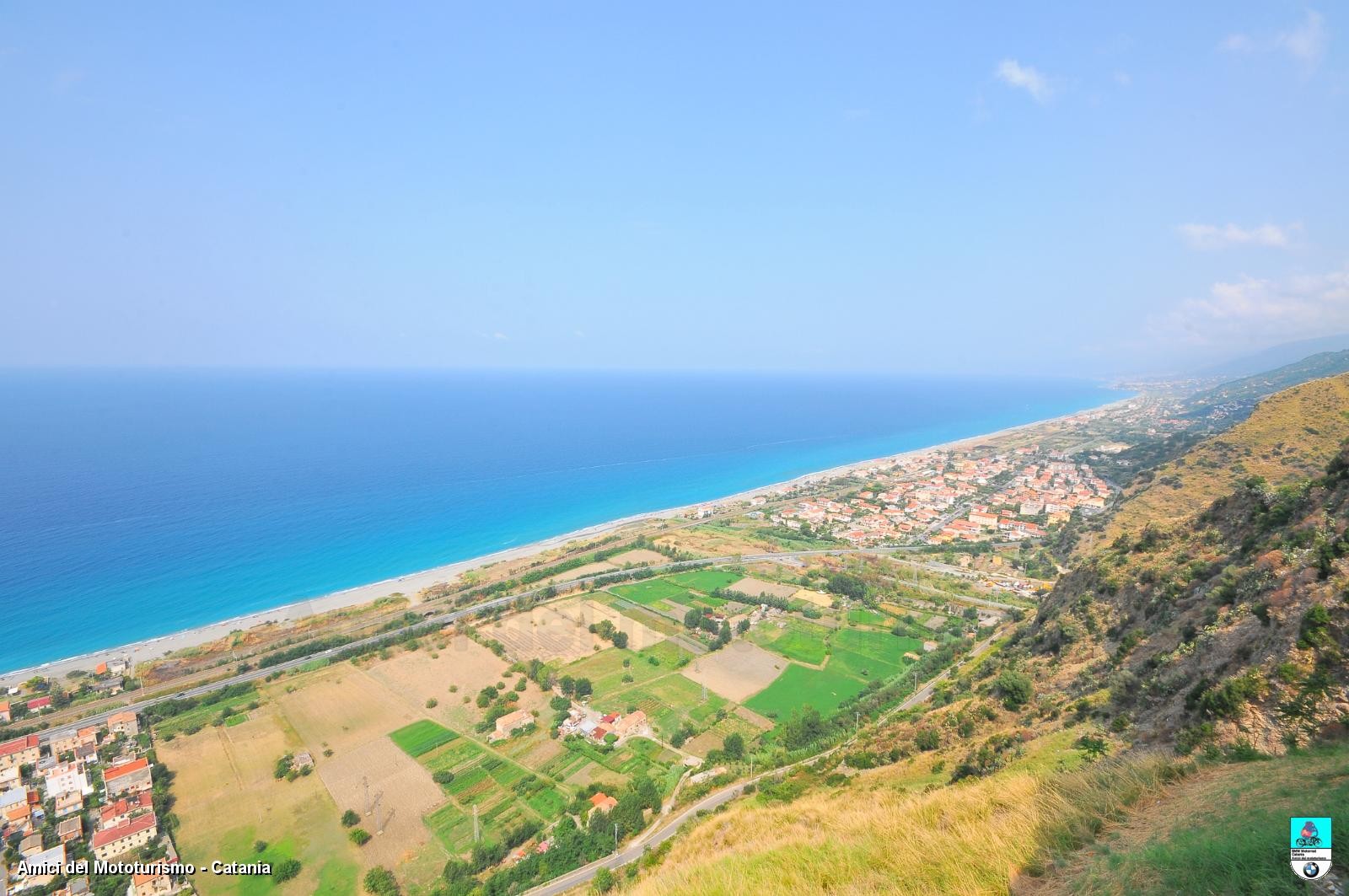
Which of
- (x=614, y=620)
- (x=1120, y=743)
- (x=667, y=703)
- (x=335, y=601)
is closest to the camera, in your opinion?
(x=1120, y=743)

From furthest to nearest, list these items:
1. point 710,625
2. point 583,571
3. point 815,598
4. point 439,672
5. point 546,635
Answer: point 583,571 → point 815,598 → point 710,625 → point 546,635 → point 439,672

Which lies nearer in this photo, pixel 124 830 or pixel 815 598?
pixel 124 830

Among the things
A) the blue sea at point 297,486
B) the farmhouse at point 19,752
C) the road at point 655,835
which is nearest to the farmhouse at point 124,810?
the farmhouse at point 19,752

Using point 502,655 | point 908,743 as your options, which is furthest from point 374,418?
point 908,743

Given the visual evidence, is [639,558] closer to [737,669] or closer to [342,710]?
[737,669]

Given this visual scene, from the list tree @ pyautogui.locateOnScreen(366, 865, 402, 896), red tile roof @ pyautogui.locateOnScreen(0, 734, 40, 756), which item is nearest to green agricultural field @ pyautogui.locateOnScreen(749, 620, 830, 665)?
tree @ pyautogui.locateOnScreen(366, 865, 402, 896)

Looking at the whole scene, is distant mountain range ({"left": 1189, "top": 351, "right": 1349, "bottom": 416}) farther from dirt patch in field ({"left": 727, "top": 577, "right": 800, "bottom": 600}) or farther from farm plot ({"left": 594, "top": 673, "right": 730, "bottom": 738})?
farm plot ({"left": 594, "top": 673, "right": 730, "bottom": 738})

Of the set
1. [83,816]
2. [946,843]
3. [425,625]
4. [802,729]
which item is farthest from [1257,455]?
[83,816]
